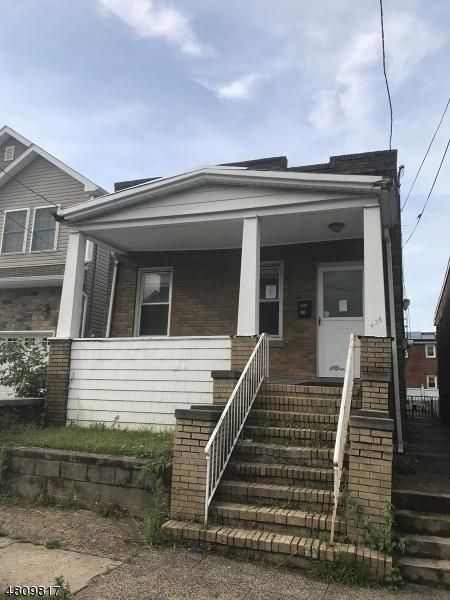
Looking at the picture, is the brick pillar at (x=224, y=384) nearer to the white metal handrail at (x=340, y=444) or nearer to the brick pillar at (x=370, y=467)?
the white metal handrail at (x=340, y=444)

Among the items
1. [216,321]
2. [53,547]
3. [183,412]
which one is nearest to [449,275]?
[216,321]

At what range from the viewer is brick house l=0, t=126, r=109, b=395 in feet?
40.4

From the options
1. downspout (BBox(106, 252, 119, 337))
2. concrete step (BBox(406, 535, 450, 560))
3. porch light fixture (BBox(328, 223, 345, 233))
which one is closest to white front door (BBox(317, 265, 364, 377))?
porch light fixture (BBox(328, 223, 345, 233))

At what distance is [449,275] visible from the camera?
1488 centimetres

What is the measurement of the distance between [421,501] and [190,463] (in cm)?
221

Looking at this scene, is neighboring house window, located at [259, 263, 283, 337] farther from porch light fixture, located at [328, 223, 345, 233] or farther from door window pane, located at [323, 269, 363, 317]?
porch light fixture, located at [328, 223, 345, 233]

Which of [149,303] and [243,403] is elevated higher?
[149,303]

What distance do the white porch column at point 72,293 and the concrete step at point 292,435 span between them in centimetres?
388

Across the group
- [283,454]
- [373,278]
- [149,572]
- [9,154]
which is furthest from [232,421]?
[9,154]

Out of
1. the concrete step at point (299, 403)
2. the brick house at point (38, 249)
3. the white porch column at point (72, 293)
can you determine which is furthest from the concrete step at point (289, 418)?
the brick house at point (38, 249)

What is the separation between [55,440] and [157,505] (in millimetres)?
2122

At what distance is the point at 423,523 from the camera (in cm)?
451

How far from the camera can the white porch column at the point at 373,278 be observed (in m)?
6.39

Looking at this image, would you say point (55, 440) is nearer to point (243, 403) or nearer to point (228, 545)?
point (243, 403)
